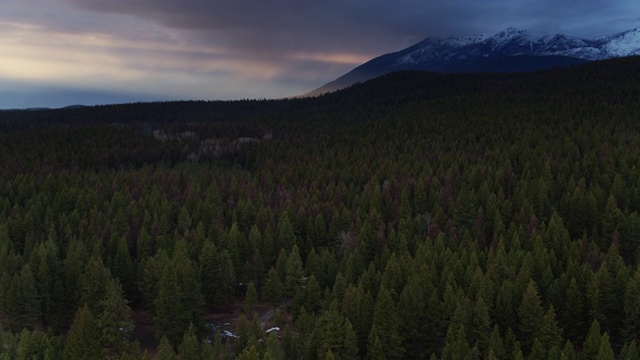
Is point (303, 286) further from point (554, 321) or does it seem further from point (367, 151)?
point (367, 151)

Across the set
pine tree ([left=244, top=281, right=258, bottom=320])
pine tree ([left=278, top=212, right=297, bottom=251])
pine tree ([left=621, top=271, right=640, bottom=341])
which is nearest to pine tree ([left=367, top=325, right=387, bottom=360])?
pine tree ([left=244, top=281, right=258, bottom=320])

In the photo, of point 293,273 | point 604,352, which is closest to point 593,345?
point 604,352

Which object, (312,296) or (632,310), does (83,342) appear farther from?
(632,310)

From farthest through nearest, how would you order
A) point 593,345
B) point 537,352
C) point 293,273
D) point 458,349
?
point 293,273, point 458,349, point 537,352, point 593,345

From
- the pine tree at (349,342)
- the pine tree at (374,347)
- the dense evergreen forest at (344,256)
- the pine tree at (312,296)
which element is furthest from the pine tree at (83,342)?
the pine tree at (374,347)

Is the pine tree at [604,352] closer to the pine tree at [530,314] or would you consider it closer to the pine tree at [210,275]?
the pine tree at [530,314]

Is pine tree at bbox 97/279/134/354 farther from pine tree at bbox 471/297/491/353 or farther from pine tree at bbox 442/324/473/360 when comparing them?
pine tree at bbox 471/297/491/353
